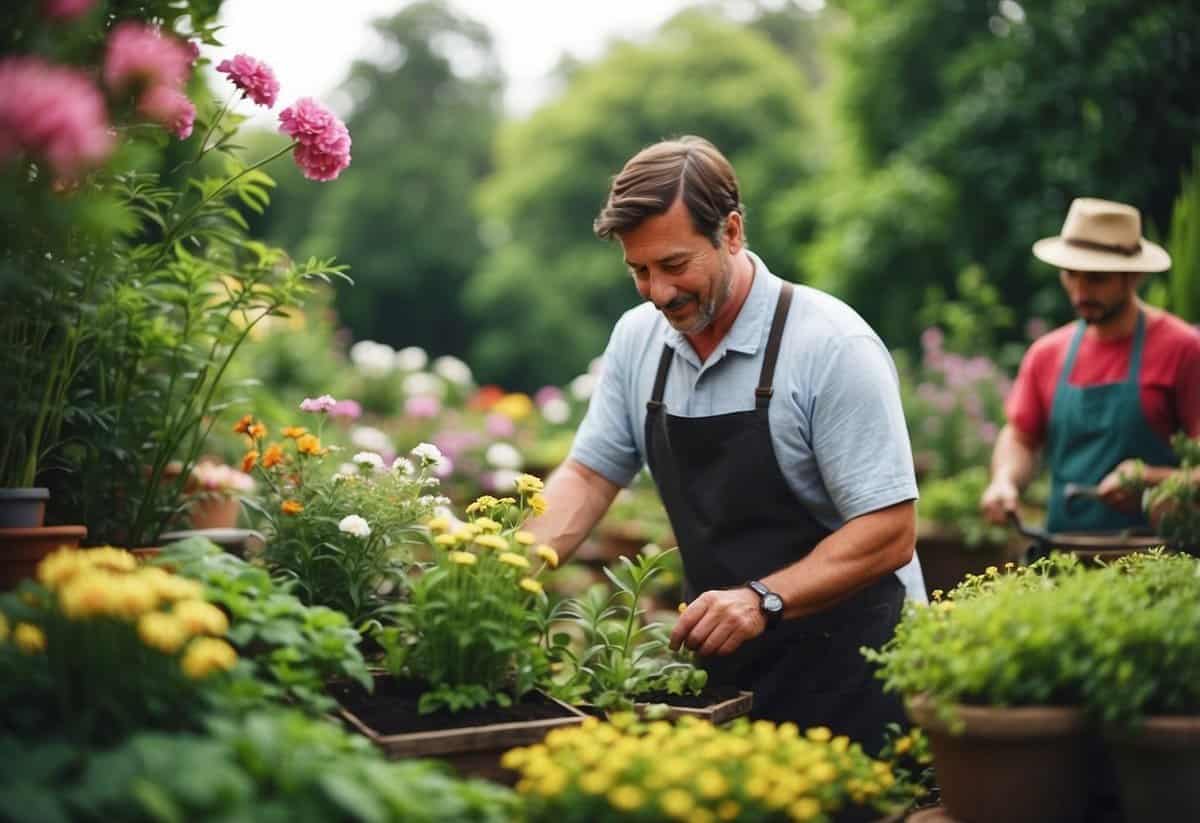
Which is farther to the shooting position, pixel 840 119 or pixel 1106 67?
pixel 840 119

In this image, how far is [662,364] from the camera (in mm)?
3043

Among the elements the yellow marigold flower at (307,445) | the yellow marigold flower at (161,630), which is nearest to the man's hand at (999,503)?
the yellow marigold flower at (307,445)

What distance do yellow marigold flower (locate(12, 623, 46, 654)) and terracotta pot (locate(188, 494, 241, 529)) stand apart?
1820mm

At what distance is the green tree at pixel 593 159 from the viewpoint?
24719 mm

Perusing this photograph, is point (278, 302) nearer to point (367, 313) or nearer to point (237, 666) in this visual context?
point (237, 666)

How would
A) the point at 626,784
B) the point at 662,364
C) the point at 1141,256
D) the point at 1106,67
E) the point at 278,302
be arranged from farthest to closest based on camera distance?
the point at 1106,67 < the point at 1141,256 < the point at 662,364 < the point at 278,302 < the point at 626,784

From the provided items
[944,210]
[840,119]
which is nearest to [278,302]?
[944,210]

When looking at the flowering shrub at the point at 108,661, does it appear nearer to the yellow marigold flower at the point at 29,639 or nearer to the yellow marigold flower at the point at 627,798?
the yellow marigold flower at the point at 29,639

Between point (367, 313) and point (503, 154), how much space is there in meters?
5.33

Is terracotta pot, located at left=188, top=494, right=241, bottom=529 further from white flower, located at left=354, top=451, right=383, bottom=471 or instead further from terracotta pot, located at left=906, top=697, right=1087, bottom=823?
terracotta pot, located at left=906, top=697, right=1087, bottom=823

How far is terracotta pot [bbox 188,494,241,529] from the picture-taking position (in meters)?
3.55

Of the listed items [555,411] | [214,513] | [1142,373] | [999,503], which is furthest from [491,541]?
[555,411]

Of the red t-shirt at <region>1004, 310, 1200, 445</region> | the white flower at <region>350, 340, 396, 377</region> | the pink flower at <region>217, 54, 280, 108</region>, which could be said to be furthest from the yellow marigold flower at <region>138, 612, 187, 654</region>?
the white flower at <region>350, 340, 396, 377</region>

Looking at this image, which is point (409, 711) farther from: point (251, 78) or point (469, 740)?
point (251, 78)
